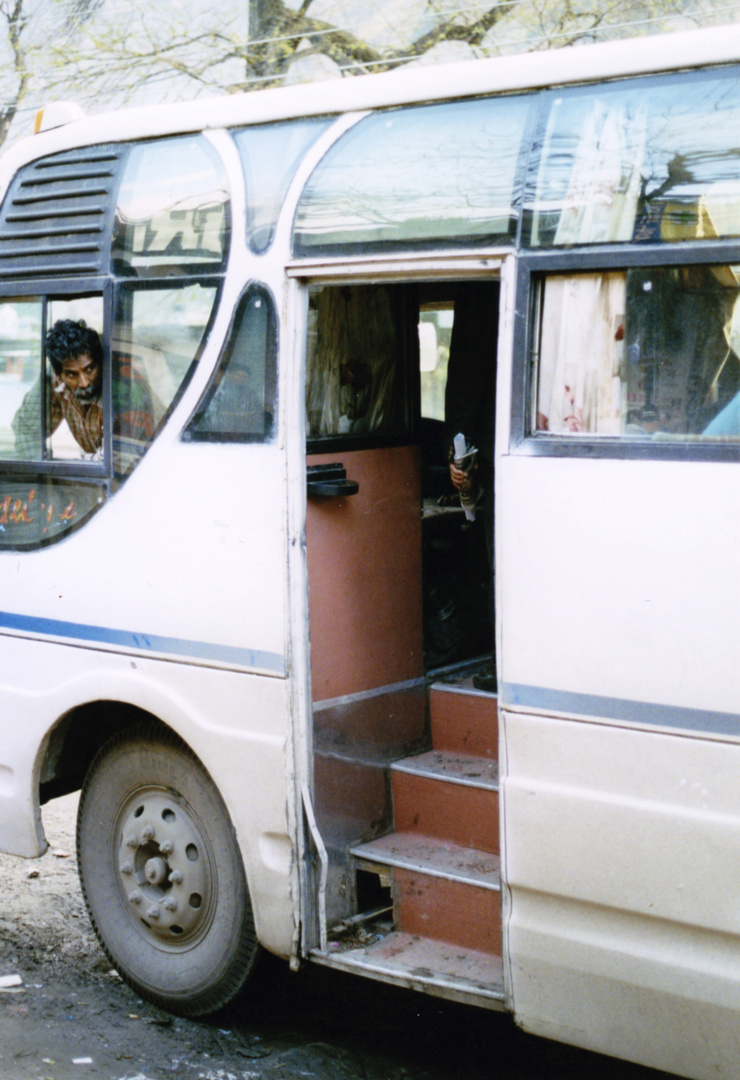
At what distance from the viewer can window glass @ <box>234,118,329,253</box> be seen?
147 inches

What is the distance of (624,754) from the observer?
3.09 m

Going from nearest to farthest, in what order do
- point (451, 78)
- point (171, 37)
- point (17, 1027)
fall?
point (451, 78) → point (17, 1027) → point (171, 37)

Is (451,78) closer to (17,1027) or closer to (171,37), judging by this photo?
(17,1027)

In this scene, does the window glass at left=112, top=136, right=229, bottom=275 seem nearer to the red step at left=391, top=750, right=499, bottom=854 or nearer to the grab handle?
the grab handle

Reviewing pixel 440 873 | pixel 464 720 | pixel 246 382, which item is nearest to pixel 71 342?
pixel 246 382

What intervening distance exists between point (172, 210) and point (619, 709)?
2132 mm

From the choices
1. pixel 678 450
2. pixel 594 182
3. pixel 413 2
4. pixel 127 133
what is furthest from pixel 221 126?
pixel 413 2

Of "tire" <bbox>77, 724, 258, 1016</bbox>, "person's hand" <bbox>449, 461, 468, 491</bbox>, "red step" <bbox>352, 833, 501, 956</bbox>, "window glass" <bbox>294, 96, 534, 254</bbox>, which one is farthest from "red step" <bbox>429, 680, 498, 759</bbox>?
"window glass" <bbox>294, 96, 534, 254</bbox>

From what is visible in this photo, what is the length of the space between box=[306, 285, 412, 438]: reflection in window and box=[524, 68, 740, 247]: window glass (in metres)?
1.01

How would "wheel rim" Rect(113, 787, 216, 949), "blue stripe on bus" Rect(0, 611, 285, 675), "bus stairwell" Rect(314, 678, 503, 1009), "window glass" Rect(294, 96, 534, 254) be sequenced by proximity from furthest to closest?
"wheel rim" Rect(113, 787, 216, 949)
"blue stripe on bus" Rect(0, 611, 285, 675)
"bus stairwell" Rect(314, 678, 503, 1009)
"window glass" Rect(294, 96, 534, 254)

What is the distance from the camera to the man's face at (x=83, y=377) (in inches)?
165

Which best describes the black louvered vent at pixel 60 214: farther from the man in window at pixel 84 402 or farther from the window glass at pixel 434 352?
the window glass at pixel 434 352

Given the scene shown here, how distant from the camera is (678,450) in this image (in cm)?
297

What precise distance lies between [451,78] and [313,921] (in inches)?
→ 98.3
